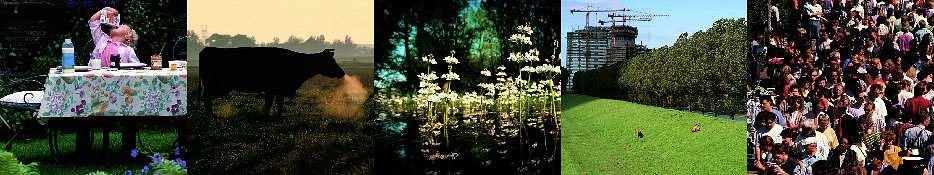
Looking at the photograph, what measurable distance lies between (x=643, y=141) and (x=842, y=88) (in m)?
1.57

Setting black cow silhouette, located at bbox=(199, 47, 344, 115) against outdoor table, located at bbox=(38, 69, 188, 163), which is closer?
outdoor table, located at bbox=(38, 69, 188, 163)

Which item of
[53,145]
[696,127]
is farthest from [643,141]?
[53,145]

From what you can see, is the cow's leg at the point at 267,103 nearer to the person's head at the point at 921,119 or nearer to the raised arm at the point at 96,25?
the raised arm at the point at 96,25

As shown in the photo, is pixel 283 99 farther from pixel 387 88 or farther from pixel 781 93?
pixel 781 93

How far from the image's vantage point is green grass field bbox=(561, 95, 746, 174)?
741 cm

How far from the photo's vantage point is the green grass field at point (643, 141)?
7410 millimetres

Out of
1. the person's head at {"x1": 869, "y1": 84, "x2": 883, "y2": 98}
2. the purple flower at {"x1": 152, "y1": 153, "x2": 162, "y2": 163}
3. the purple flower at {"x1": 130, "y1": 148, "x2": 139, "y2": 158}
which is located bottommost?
the purple flower at {"x1": 152, "y1": 153, "x2": 162, "y2": 163}

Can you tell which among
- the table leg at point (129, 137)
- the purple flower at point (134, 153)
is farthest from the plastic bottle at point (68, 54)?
the purple flower at point (134, 153)

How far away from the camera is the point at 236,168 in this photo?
6688mm

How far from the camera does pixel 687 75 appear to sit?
25.0ft

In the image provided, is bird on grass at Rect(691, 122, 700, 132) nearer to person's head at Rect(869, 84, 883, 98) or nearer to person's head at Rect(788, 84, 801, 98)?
person's head at Rect(788, 84, 801, 98)

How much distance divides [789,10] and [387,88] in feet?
9.91

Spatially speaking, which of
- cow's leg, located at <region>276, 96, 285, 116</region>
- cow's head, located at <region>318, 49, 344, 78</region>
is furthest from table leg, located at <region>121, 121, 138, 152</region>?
cow's head, located at <region>318, 49, 344, 78</region>

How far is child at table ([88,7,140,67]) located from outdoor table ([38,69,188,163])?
0.76 ft
